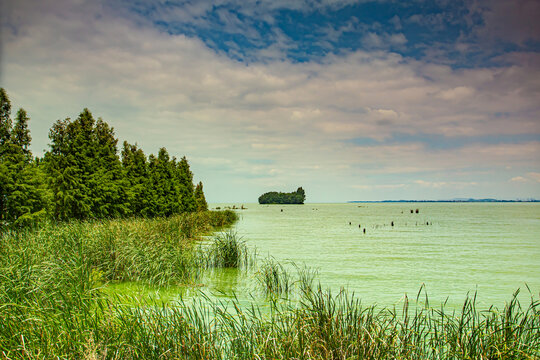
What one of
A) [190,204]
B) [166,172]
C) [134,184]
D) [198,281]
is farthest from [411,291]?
[190,204]

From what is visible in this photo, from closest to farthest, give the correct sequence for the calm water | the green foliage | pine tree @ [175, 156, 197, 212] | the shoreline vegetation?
the shoreline vegetation < the calm water < the green foliage < pine tree @ [175, 156, 197, 212]

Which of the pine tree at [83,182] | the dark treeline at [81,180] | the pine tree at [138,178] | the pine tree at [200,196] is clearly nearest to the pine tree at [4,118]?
the dark treeline at [81,180]

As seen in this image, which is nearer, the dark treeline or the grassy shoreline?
the grassy shoreline

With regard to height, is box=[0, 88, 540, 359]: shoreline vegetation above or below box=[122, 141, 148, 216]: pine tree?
below

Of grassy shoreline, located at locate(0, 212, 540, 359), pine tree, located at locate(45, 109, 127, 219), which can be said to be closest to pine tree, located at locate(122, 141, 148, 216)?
pine tree, located at locate(45, 109, 127, 219)

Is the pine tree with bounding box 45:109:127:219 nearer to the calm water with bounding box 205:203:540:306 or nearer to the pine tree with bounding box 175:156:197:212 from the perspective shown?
the calm water with bounding box 205:203:540:306

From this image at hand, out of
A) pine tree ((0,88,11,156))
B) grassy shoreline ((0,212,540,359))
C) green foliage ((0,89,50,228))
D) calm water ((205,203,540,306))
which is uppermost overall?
pine tree ((0,88,11,156))

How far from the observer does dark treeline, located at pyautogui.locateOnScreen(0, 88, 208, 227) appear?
1523 cm

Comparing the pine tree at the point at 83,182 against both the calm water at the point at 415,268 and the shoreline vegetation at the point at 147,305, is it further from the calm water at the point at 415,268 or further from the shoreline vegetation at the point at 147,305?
the calm water at the point at 415,268

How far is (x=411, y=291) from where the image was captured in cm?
1270

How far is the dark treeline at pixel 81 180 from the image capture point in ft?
50.0

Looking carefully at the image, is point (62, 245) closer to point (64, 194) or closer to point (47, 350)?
point (47, 350)

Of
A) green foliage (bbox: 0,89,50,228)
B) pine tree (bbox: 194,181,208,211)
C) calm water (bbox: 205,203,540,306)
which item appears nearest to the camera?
calm water (bbox: 205,203,540,306)

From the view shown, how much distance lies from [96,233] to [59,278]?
5098mm
